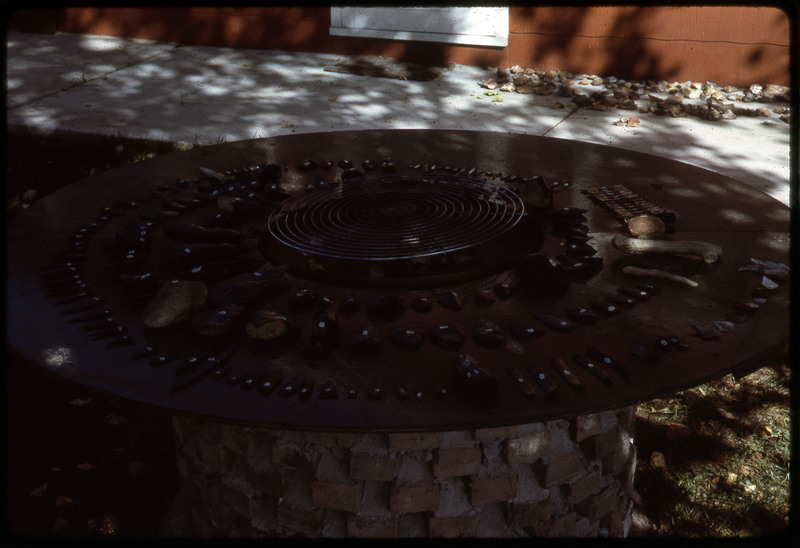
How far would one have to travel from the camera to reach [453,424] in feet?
→ 5.59

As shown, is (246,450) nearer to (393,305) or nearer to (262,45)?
(393,305)

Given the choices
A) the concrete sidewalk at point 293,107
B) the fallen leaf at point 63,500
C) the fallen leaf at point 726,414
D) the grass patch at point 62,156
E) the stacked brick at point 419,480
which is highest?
the concrete sidewalk at point 293,107

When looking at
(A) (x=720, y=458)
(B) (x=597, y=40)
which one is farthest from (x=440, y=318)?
(B) (x=597, y=40)

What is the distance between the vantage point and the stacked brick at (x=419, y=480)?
2.22 meters

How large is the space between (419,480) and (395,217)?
100cm

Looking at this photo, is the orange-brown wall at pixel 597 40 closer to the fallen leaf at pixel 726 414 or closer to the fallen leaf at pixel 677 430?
the fallen leaf at pixel 726 414

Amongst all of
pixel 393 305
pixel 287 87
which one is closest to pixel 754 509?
pixel 393 305

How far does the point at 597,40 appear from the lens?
6770mm

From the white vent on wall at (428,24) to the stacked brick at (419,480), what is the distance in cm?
547

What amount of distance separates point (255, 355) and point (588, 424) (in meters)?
1.06

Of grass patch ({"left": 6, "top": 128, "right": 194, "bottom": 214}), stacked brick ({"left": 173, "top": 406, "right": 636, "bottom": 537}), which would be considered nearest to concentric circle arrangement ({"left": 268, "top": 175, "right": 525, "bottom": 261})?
stacked brick ({"left": 173, "top": 406, "right": 636, "bottom": 537})

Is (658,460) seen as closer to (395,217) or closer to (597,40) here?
(395,217)

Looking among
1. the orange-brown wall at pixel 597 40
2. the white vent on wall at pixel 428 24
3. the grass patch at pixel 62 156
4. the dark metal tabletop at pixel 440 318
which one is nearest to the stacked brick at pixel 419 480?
the dark metal tabletop at pixel 440 318

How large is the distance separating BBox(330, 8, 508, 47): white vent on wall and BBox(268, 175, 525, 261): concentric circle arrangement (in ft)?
14.7
